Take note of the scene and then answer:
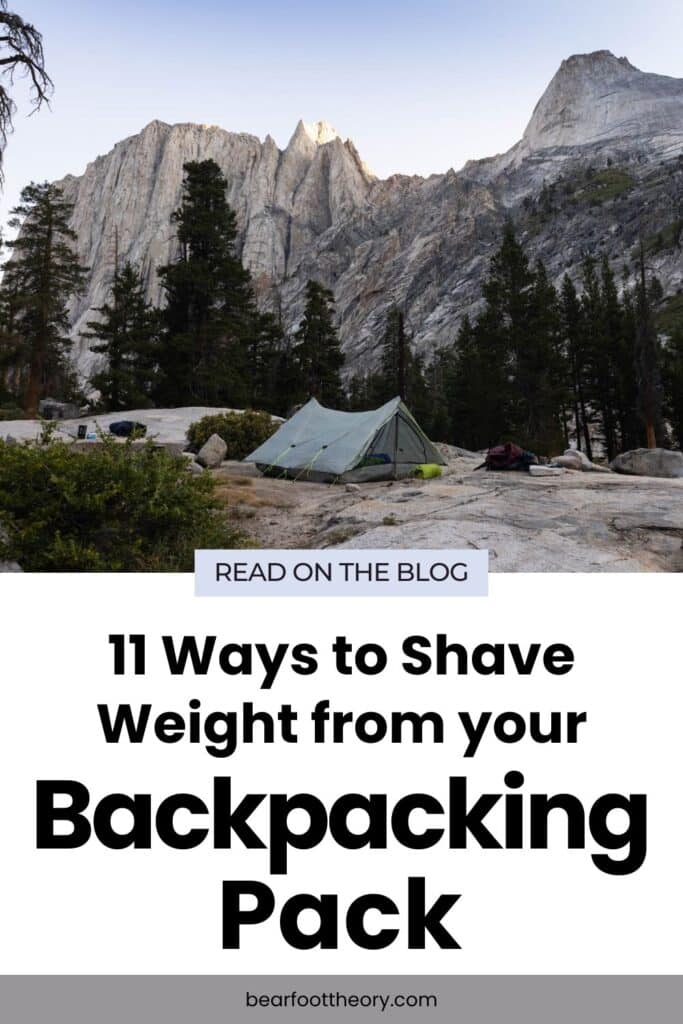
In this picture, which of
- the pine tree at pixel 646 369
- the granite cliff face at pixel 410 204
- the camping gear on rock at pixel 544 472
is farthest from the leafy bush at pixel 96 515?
the pine tree at pixel 646 369

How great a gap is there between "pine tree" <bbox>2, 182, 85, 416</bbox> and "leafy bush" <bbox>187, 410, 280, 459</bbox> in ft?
31.8

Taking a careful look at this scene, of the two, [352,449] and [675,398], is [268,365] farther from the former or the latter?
[352,449]

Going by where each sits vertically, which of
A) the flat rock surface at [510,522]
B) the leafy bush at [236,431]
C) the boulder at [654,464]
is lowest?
the flat rock surface at [510,522]

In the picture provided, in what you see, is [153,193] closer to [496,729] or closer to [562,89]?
[562,89]

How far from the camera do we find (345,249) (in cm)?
9338

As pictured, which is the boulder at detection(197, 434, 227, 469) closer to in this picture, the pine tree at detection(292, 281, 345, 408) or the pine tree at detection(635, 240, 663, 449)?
the pine tree at detection(635, 240, 663, 449)

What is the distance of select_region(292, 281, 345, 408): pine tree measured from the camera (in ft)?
86.0

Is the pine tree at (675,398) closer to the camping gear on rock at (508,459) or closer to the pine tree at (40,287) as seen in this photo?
the camping gear on rock at (508,459)

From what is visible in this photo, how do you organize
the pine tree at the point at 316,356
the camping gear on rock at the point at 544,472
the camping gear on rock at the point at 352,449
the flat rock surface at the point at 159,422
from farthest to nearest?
the pine tree at the point at 316,356, the flat rock surface at the point at 159,422, the camping gear on rock at the point at 352,449, the camping gear on rock at the point at 544,472

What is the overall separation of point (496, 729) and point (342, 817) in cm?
56

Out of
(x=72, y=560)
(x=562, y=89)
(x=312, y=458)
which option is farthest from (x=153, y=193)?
(x=72, y=560)

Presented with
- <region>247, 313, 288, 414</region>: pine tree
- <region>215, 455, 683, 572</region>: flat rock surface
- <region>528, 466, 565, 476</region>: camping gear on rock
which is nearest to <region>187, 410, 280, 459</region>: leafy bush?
<region>528, 466, 565, 476</region>: camping gear on rock

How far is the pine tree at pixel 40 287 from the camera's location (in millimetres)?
18625

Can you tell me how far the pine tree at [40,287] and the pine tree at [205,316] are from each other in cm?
296
